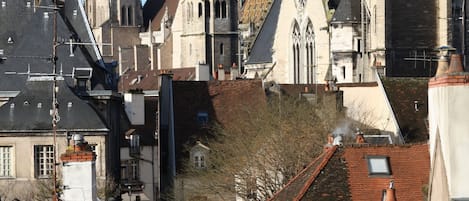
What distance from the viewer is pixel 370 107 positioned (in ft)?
172

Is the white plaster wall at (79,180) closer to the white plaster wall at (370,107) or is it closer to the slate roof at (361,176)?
the slate roof at (361,176)

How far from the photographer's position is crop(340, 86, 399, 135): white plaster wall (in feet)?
161

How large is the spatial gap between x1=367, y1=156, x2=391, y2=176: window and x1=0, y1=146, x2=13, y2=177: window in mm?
21159

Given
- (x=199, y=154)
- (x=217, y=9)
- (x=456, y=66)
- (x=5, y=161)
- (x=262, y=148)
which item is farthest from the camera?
(x=217, y=9)

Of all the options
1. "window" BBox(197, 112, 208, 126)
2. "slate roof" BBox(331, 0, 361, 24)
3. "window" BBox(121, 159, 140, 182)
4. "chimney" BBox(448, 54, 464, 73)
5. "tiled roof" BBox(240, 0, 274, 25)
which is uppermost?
"tiled roof" BBox(240, 0, 274, 25)

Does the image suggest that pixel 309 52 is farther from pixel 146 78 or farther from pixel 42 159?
pixel 42 159

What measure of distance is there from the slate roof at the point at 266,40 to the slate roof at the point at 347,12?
16.9 metres

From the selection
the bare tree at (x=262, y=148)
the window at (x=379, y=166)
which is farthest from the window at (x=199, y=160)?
the window at (x=379, y=166)

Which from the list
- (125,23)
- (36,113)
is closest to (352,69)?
(36,113)

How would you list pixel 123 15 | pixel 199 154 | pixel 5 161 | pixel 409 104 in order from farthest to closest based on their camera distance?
pixel 123 15, pixel 409 104, pixel 199 154, pixel 5 161

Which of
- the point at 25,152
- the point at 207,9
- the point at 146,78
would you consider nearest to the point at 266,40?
the point at 146,78

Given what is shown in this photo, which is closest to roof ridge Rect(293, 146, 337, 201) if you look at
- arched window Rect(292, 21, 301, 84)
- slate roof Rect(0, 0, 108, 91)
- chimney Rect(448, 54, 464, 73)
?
chimney Rect(448, 54, 464, 73)

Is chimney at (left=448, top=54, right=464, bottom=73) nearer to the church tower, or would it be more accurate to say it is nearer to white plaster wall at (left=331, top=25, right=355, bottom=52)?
white plaster wall at (left=331, top=25, right=355, bottom=52)

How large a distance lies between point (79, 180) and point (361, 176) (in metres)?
5.95
